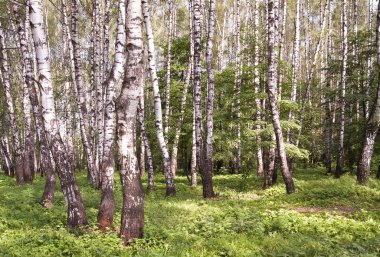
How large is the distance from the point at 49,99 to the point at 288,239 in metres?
6.12

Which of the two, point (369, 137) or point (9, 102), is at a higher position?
point (9, 102)

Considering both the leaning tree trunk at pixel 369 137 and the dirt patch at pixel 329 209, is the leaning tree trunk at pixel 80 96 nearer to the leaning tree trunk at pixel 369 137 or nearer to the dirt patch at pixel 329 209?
the dirt patch at pixel 329 209

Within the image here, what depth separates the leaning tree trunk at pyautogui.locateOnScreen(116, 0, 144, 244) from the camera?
627cm

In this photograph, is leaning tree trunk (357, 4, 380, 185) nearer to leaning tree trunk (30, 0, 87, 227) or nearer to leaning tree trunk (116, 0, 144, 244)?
leaning tree trunk (116, 0, 144, 244)

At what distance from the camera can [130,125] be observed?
636 cm

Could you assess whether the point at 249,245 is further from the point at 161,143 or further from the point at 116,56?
the point at 161,143

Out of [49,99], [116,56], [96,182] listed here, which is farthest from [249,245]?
[96,182]

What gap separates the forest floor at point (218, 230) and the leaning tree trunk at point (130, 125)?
39cm

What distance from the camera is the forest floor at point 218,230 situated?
5762 mm

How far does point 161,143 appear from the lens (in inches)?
553

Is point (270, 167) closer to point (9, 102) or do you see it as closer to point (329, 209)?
point (329, 209)

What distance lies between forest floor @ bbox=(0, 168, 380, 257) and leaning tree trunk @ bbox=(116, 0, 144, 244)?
1.27 ft

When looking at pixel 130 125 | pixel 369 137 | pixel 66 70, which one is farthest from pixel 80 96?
pixel 369 137

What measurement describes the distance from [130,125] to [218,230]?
3131 mm
